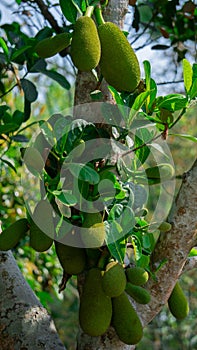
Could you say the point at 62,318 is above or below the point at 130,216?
below

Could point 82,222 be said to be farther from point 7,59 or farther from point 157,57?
point 157,57

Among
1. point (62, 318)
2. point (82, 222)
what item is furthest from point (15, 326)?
point (62, 318)

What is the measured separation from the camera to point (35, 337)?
2.76 feet

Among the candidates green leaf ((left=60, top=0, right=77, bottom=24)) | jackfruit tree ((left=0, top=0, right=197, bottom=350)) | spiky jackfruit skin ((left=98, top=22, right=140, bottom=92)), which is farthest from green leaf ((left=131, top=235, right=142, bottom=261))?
green leaf ((left=60, top=0, right=77, bottom=24))

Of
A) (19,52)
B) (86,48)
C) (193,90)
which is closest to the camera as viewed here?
(86,48)

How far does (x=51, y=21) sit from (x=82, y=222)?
0.67 m

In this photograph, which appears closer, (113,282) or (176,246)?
(113,282)

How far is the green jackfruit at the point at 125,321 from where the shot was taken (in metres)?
0.82

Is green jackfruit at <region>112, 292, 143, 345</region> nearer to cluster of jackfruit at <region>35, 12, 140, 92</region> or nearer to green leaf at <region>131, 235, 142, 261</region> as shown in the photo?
green leaf at <region>131, 235, 142, 261</region>

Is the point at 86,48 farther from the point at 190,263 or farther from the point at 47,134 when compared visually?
the point at 190,263

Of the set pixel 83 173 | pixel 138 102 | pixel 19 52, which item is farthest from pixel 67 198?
pixel 19 52

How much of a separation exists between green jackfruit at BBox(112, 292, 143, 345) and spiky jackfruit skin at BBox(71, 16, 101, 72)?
350 mm

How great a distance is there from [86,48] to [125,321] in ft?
1.30

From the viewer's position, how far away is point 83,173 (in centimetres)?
75
